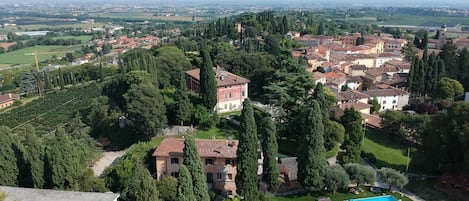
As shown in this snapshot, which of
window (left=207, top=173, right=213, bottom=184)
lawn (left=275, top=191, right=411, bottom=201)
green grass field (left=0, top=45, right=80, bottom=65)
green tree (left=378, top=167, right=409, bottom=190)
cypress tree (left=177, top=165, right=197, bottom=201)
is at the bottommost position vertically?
green grass field (left=0, top=45, right=80, bottom=65)

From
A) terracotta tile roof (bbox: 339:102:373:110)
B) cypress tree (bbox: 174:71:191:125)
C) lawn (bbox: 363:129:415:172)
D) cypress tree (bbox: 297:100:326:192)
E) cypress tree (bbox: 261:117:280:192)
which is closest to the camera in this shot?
cypress tree (bbox: 261:117:280:192)

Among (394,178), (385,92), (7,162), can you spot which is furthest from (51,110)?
(394,178)

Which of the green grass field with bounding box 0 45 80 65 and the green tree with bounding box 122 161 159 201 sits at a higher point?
the green tree with bounding box 122 161 159 201

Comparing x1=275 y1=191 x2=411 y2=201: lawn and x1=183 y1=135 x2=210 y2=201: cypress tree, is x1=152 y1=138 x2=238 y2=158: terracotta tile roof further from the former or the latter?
x1=183 y1=135 x2=210 y2=201: cypress tree

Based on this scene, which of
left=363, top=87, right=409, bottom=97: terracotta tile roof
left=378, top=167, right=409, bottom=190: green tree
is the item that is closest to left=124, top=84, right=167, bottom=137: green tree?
left=378, top=167, right=409, bottom=190: green tree

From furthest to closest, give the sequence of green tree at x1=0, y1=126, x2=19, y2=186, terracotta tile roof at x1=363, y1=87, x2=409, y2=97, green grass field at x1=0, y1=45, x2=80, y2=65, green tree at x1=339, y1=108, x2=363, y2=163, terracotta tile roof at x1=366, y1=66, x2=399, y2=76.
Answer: green grass field at x1=0, y1=45, x2=80, y2=65
terracotta tile roof at x1=366, y1=66, x2=399, y2=76
terracotta tile roof at x1=363, y1=87, x2=409, y2=97
green tree at x1=339, y1=108, x2=363, y2=163
green tree at x1=0, y1=126, x2=19, y2=186

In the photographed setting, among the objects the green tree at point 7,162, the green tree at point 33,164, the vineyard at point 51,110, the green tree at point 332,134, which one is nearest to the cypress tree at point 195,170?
the green tree at point 33,164
